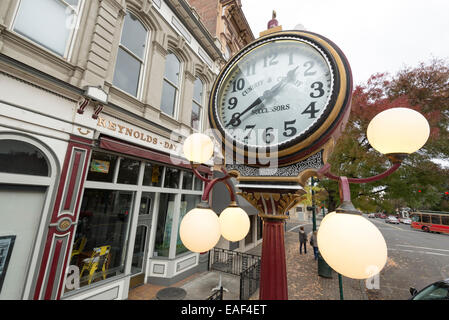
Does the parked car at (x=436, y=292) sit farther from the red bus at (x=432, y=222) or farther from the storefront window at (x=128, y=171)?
the red bus at (x=432, y=222)

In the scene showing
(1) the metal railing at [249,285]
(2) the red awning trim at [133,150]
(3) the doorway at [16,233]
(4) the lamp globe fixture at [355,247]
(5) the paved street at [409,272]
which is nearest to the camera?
(4) the lamp globe fixture at [355,247]

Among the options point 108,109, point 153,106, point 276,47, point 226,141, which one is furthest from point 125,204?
point 276,47

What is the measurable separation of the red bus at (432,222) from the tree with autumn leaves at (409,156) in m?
25.2

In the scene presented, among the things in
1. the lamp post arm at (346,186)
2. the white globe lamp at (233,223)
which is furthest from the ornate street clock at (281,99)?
the white globe lamp at (233,223)

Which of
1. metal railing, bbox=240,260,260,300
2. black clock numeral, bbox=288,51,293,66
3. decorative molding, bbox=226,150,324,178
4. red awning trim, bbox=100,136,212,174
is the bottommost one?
metal railing, bbox=240,260,260,300

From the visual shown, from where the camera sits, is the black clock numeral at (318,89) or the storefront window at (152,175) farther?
the storefront window at (152,175)

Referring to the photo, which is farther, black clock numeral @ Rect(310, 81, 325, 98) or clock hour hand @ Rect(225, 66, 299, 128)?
clock hour hand @ Rect(225, 66, 299, 128)

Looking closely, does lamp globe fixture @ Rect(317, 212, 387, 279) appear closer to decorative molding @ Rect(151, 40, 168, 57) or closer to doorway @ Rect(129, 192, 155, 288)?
doorway @ Rect(129, 192, 155, 288)

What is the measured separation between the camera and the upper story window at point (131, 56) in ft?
17.6

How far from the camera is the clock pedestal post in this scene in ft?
3.64

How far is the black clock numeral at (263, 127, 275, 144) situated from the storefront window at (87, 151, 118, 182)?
187 inches

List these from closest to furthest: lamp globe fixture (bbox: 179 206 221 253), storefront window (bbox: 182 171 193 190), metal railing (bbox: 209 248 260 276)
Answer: lamp globe fixture (bbox: 179 206 221 253) → storefront window (bbox: 182 171 193 190) → metal railing (bbox: 209 248 260 276)

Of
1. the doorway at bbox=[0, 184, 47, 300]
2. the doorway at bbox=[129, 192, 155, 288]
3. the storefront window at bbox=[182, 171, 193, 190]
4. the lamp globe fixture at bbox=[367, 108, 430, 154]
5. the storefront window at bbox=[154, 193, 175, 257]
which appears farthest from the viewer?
the storefront window at bbox=[182, 171, 193, 190]

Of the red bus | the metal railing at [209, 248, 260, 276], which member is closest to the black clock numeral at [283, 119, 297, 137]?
the metal railing at [209, 248, 260, 276]
